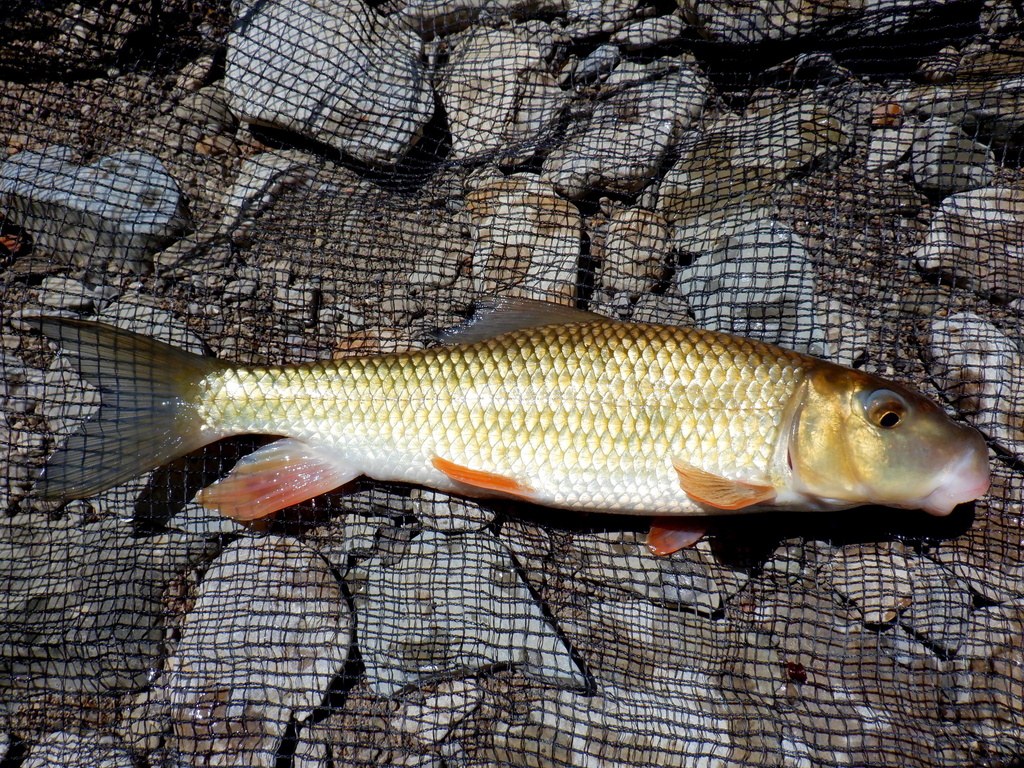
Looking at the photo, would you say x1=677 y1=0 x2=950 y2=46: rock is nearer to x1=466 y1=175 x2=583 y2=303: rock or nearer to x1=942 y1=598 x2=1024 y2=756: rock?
x1=466 y1=175 x2=583 y2=303: rock

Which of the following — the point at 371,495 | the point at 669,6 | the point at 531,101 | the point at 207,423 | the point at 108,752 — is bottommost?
the point at 108,752

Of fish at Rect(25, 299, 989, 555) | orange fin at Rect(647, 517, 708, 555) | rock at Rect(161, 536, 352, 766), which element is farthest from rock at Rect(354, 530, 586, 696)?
orange fin at Rect(647, 517, 708, 555)

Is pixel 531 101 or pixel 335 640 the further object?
pixel 531 101

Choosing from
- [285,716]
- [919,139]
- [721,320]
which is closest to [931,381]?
[721,320]

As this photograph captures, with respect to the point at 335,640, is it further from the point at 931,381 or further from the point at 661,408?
the point at 931,381

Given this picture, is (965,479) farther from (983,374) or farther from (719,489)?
(719,489)

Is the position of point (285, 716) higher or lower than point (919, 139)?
lower

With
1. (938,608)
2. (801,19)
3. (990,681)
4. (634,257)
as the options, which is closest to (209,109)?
(634,257)
